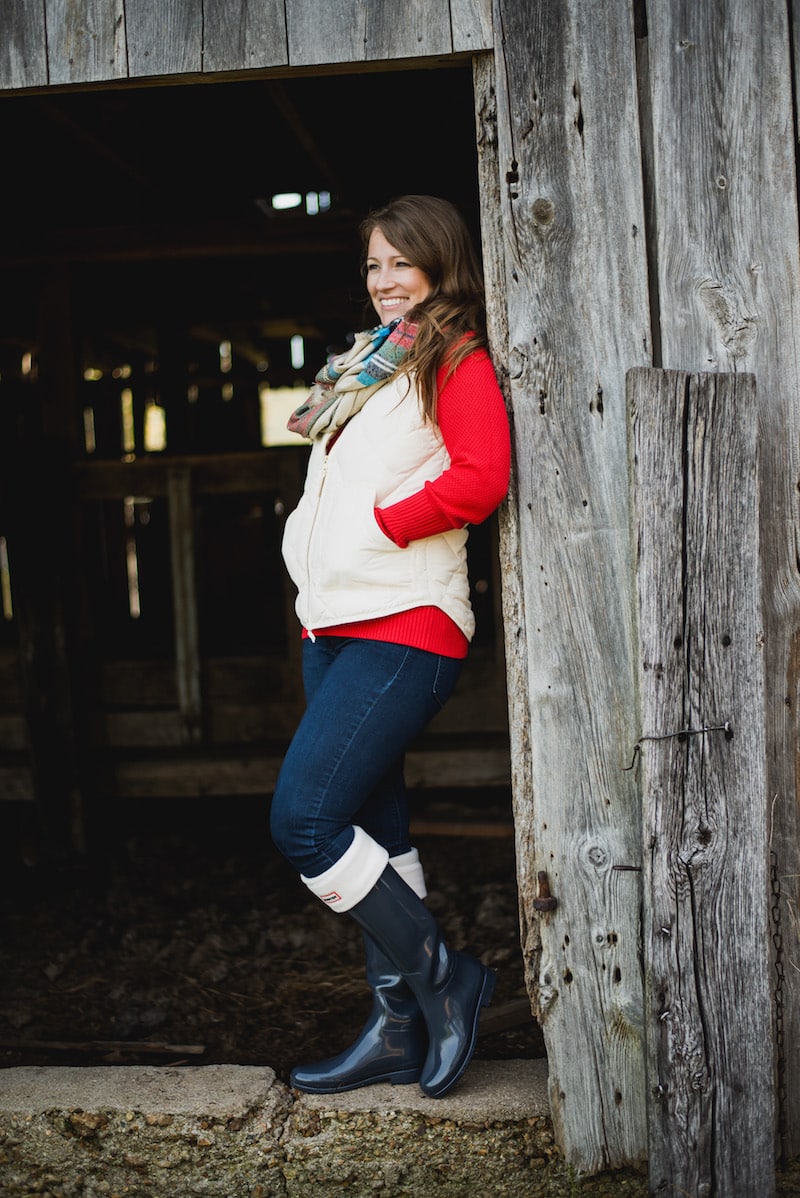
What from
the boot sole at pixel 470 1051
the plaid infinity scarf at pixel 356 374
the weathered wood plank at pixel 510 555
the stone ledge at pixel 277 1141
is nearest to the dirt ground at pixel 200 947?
the stone ledge at pixel 277 1141

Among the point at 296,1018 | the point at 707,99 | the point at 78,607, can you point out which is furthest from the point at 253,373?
the point at 707,99

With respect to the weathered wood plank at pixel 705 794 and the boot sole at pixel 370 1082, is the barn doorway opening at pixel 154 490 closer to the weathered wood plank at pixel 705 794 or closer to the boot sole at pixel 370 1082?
the boot sole at pixel 370 1082

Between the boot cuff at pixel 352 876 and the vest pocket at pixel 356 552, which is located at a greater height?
the vest pocket at pixel 356 552

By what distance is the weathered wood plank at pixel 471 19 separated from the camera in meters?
2.37

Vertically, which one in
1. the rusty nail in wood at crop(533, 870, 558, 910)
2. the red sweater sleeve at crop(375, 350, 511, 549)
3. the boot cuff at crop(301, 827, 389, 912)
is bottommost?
the rusty nail in wood at crop(533, 870, 558, 910)

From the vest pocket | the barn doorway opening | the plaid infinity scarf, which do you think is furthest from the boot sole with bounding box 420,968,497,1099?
the barn doorway opening

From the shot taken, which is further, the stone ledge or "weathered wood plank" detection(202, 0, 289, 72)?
the stone ledge

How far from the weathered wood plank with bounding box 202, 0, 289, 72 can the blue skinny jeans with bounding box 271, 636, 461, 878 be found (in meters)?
1.34

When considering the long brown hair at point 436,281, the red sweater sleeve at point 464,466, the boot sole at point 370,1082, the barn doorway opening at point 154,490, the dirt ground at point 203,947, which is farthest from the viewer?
the barn doorway opening at point 154,490

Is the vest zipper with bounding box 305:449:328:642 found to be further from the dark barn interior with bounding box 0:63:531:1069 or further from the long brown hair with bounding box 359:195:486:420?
the dark barn interior with bounding box 0:63:531:1069

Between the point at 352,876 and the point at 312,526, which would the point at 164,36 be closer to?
the point at 312,526

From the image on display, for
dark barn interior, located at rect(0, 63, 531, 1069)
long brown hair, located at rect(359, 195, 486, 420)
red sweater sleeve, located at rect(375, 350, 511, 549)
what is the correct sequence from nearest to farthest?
red sweater sleeve, located at rect(375, 350, 511, 549)
long brown hair, located at rect(359, 195, 486, 420)
dark barn interior, located at rect(0, 63, 531, 1069)

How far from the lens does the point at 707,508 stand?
229 centimetres

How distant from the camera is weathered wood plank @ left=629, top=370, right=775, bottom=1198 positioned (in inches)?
89.8
